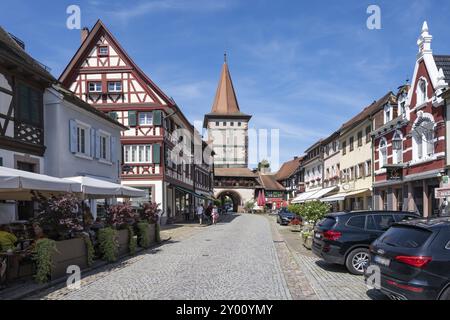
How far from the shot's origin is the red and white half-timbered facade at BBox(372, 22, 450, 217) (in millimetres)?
20625

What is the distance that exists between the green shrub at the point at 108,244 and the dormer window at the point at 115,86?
2155 cm

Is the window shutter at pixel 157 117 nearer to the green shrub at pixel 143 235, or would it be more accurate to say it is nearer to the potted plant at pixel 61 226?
the green shrub at pixel 143 235

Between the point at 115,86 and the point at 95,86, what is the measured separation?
1513 mm

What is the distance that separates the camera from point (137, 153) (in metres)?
33.7

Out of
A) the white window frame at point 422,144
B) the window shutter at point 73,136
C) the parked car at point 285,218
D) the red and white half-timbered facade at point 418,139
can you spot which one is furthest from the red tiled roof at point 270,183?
the window shutter at point 73,136

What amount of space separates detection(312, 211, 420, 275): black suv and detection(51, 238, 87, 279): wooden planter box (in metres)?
5.95

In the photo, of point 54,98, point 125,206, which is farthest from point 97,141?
point 125,206

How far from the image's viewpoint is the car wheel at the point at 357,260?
10758 millimetres

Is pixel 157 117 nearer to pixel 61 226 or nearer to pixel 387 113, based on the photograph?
pixel 387 113

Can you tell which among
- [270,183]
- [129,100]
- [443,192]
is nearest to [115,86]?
[129,100]

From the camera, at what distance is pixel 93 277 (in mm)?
10531

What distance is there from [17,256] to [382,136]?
23710 millimetres

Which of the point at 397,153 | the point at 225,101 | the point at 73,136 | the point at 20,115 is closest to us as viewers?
the point at 20,115
